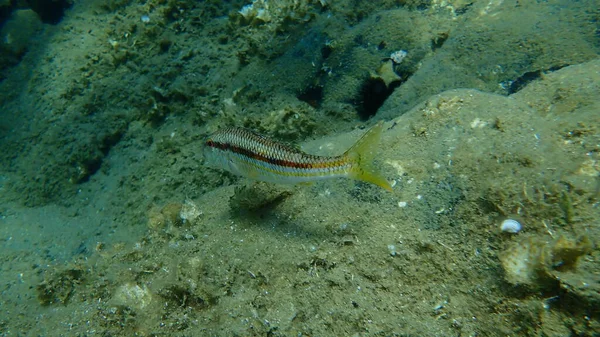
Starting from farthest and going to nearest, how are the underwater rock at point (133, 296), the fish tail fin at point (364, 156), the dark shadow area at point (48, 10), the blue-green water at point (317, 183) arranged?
1. the dark shadow area at point (48, 10)
2. the underwater rock at point (133, 296)
3. the fish tail fin at point (364, 156)
4. the blue-green water at point (317, 183)

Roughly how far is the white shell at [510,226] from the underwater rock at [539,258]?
0.29 ft

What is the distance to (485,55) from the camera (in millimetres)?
4480

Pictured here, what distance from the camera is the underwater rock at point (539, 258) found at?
1843 mm

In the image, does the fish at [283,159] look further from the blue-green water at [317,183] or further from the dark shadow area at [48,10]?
the dark shadow area at [48,10]

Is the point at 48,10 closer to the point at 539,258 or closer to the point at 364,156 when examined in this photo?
the point at 364,156

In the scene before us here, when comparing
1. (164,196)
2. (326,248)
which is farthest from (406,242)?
(164,196)

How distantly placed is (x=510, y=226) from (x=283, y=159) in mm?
1706

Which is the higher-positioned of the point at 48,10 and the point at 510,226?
the point at 48,10

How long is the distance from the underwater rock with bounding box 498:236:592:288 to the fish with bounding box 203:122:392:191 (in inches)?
35.5

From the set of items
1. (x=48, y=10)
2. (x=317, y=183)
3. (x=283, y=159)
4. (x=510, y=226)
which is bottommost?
(x=317, y=183)

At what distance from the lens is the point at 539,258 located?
1957mm

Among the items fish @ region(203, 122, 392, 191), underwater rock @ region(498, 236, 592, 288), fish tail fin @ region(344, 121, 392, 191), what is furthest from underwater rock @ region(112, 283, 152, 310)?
underwater rock @ region(498, 236, 592, 288)

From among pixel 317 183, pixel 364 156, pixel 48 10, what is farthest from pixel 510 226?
pixel 48 10

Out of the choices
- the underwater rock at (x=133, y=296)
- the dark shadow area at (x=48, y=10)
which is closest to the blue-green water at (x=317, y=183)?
the underwater rock at (x=133, y=296)
